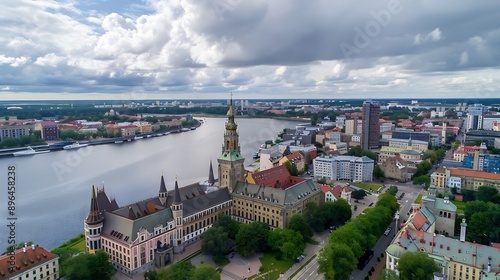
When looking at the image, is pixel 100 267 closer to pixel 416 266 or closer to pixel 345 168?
pixel 416 266

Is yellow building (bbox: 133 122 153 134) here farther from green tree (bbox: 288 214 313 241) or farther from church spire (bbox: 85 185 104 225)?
green tree (bbox: 288 214 313 241)

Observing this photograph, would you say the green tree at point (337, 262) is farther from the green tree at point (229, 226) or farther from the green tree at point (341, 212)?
the green tree at point (341, 212)

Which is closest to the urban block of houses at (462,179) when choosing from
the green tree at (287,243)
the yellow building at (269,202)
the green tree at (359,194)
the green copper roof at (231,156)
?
the green tree at (359,194)

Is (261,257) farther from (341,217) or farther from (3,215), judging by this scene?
(3,215)

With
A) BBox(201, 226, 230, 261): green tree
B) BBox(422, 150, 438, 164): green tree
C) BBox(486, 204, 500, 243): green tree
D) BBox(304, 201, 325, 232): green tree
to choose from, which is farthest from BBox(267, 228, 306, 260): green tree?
BBox(422, 150, 438, 164): green tree

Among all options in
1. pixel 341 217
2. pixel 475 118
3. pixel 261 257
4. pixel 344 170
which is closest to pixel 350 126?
pixel 475 118
